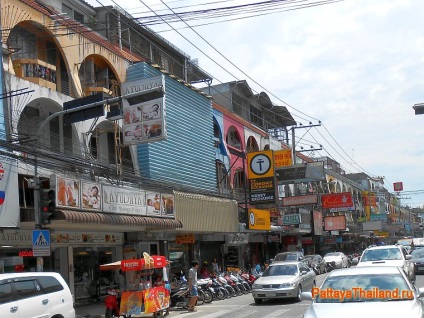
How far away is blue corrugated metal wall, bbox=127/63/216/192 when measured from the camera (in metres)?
25.8

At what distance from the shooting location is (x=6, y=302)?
10.7 m

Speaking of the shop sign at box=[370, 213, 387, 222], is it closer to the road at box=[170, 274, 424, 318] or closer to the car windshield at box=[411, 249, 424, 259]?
the car windshield at box=[411, 249, 424, 259]

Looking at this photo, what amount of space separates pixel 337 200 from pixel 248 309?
34426mm

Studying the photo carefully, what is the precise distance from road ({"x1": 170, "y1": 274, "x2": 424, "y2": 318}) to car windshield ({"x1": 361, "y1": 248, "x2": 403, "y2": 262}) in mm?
3731

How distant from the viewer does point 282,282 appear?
19328mm

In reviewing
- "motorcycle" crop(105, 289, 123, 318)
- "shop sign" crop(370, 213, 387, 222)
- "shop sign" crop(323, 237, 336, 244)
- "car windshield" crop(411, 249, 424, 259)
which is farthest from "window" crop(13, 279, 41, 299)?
"shop sign" crop(370, 213, 387, 222)

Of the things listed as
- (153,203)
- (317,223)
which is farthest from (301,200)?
(153,203)

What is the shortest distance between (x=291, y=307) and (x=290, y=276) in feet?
7.36

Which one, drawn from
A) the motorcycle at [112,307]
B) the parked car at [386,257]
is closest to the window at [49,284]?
the motorcycle at [112,307]

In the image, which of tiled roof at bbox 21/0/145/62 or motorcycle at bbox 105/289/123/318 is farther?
tiled roof at bbox 21/0/145/62

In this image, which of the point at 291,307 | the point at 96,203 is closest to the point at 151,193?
the point at 96,203

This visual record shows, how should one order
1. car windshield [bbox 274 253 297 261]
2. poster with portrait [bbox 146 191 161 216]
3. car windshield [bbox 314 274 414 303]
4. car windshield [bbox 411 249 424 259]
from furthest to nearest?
1. car windshield [bbox 274 253 297 261]
2. car windshield [bbox 411 249 424 259]
3. poster with portrait [bbox 146 191 161 216]
4. car windshield [bbox 314 274 414 303]

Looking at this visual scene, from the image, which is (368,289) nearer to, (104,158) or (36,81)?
(36,81)

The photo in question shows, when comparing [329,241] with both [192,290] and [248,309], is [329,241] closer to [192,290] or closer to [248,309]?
[192,290]
